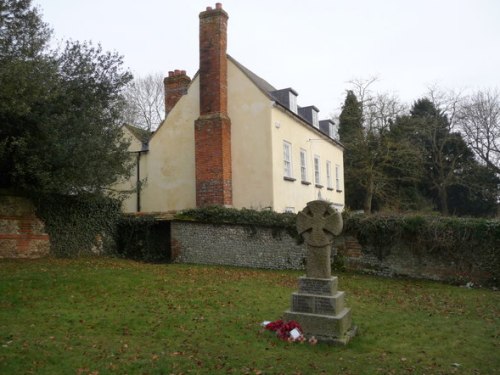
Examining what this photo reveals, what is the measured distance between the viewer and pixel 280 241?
672 inches

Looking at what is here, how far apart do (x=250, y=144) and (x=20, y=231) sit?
1067 cm

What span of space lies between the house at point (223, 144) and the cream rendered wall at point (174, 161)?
0.05 m

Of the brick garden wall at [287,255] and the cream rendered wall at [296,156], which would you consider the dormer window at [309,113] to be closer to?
the cream rendered wall at [296,156]

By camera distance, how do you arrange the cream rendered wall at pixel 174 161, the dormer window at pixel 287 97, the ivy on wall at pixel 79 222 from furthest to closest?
the dormer window at pixel 287 97
the cream rendered wall at pixel 174 161
the ivy on wall at pixel 79 222

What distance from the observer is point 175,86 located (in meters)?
26.0

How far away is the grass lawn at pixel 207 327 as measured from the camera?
6.35m

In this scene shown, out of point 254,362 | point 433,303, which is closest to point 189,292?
point 254,362

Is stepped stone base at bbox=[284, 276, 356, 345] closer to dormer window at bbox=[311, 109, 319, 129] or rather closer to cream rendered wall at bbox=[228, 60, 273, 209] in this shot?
cream rendered wall at bbox=[228, 60, 273, 209]

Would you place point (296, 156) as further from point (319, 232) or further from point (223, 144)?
point (319, 232)

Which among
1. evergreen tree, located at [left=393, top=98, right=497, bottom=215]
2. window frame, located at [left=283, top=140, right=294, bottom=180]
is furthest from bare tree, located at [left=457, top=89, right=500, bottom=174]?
window frame, located at [left=283, top=140, right=294, bottom=180]

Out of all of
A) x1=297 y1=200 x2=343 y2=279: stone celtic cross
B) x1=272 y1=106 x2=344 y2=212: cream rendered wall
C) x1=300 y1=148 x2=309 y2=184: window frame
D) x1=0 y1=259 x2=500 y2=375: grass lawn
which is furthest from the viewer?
x1=300 y1=148 x2=309 y2=184: window frame

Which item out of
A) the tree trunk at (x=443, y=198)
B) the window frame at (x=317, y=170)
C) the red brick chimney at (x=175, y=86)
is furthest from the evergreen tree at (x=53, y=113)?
the tree trunk at (x=443, y=198)

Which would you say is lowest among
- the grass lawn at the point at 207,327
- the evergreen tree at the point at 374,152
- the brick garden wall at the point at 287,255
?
the grass lawn at the point at 207,327

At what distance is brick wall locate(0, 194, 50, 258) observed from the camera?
48.5ft
